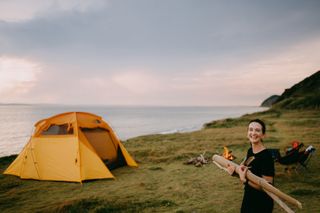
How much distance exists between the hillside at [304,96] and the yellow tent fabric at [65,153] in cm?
5392

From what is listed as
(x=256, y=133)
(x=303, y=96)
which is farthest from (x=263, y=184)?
(x=303, y=96)

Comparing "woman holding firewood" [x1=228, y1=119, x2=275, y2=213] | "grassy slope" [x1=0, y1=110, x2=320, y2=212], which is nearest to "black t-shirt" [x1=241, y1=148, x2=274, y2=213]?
"woman holding firewood" [x1=228, y1=119, x2=275, y2=213]

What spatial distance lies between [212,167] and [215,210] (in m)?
4.42

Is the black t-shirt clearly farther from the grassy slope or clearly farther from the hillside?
the hillside

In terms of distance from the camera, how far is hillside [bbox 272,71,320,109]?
5572 cm

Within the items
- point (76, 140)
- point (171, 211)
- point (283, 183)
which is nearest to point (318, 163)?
point (283, 183)

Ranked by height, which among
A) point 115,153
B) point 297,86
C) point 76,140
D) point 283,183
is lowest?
point 283,183

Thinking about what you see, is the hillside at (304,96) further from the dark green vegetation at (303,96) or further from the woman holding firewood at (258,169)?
the woman holding firewood at (258,169)

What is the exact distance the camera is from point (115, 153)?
35.7 ft

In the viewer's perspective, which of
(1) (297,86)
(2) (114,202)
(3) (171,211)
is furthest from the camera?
(1) (297,86)

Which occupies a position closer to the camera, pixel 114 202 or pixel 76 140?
pixel 114 202

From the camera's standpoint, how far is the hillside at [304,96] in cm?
5572

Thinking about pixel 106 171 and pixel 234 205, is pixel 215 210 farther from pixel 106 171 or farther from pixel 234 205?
pixel 106 171

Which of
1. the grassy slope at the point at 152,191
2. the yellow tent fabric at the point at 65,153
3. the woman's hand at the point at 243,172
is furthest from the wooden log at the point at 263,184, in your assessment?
the yellow tent fabric at the point at 65,153
